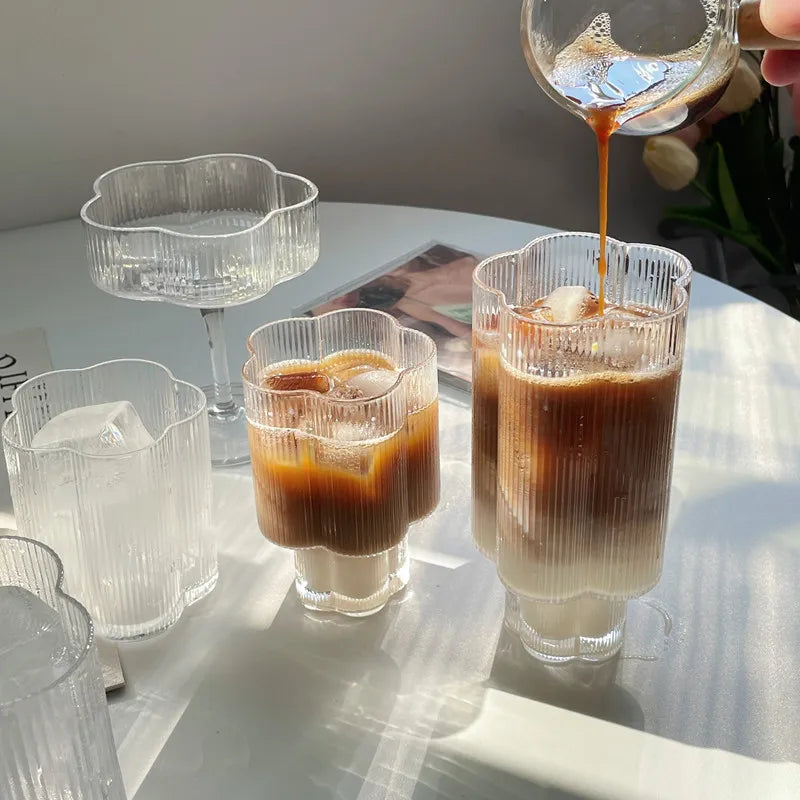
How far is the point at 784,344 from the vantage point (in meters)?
0.91

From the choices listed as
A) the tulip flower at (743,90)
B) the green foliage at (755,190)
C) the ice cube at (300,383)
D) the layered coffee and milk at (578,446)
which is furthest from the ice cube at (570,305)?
A: the green foliage at (755,190)

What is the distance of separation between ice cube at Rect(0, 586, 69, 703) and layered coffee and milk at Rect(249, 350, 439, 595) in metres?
0.17

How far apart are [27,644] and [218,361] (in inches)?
16.5

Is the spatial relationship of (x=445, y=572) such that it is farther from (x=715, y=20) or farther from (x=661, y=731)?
(x=715, y=20)

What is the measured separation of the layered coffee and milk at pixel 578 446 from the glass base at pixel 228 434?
270 millimetres

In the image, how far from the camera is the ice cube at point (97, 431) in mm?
634

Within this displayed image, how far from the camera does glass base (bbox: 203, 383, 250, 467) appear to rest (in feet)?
2.63

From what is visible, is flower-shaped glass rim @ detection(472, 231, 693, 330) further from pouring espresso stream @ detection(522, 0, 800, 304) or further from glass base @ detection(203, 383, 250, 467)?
glass base @ detection(203, 383, 250, 467)

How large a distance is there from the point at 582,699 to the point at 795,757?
11 centimetres

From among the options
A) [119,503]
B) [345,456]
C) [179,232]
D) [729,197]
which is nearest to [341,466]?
[345,456]

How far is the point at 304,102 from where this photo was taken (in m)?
1.35

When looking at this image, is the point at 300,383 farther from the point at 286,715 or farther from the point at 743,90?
the point at 743,90

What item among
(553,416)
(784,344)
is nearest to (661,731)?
(553,416)

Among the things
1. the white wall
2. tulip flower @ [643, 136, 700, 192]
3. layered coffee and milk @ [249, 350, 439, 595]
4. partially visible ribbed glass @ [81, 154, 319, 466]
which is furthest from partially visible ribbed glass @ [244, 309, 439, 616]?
tulip flower @ [643, 136, 700, 192]
